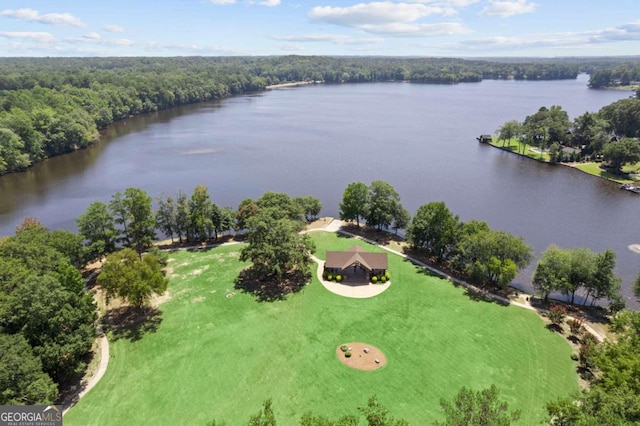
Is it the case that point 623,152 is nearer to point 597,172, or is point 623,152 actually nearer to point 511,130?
point 597,172

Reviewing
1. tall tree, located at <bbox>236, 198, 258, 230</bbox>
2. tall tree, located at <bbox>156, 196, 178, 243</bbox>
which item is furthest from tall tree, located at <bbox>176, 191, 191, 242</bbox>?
tall tree, located at <bbox>236, 198, 258, 230</bbox>

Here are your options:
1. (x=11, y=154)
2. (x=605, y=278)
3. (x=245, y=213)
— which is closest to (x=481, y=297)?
(x=605, y=278)

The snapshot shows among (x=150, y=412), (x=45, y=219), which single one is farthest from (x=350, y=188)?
(x=45, y=219)

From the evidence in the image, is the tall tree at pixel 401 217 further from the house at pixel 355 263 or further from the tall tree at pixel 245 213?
the tall tree at pixel 245 213

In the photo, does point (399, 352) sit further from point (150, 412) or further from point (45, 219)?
point (45, 219)

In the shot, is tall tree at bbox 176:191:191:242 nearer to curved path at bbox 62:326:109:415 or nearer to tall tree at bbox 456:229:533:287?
curved path at bbox 62:326:109:415
